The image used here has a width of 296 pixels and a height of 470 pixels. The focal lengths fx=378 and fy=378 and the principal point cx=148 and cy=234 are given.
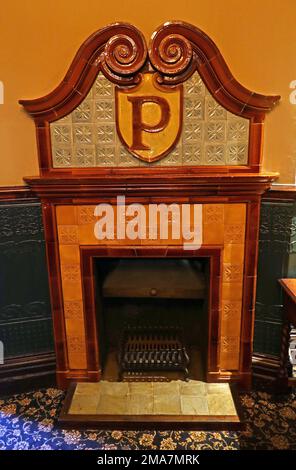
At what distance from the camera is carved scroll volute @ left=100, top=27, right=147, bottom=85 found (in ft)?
5.76

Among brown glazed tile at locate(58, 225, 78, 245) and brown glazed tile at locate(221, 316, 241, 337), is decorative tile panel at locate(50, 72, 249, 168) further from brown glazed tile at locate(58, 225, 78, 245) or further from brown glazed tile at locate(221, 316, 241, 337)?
brown glazed tile at locate(221, 316, 241, 337)

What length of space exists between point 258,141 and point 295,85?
1.00 ft

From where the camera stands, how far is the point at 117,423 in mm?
1950

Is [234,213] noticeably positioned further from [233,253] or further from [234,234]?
[233,253]

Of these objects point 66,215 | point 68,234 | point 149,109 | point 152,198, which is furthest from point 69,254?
point 149,109

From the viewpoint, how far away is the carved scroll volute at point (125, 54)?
5.76ft

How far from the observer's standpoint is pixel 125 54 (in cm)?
177

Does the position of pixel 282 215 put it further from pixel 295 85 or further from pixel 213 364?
pixel 213 364

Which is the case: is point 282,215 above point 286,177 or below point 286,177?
below

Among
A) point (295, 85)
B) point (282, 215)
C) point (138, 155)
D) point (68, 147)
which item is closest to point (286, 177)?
point (282, 215)

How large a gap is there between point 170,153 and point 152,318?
110 centimetres

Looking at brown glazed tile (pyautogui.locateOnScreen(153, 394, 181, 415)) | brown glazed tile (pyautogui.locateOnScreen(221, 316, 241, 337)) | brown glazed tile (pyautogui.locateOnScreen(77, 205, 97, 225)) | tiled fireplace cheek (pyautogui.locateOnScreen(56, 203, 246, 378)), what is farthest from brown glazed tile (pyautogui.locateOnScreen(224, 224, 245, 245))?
brown glazed tile (pyautogui.locateOnScreen(153, 394, 181, 415))

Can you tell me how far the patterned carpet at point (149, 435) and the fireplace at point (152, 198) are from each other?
0.28 ft

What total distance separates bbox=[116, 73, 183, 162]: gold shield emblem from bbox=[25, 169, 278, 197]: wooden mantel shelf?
0.41 ft
